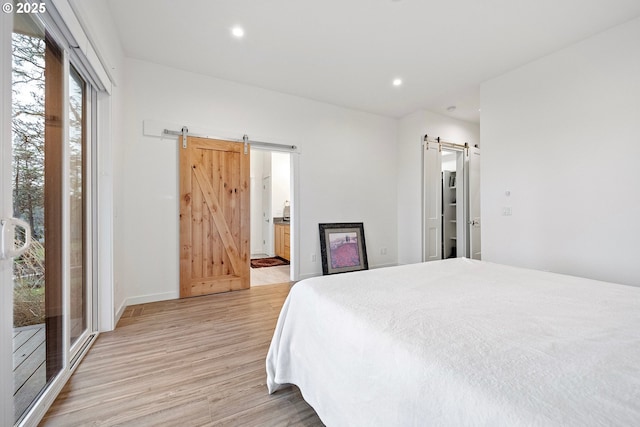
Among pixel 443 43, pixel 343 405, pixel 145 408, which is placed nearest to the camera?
pixel 343 405

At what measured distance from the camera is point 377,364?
3.09 feet

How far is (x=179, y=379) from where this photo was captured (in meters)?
1.73

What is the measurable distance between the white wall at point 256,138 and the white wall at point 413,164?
0.15 metres

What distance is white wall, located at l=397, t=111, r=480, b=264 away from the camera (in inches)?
180

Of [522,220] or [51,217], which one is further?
[522,220]

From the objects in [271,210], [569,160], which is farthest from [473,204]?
[271,210]

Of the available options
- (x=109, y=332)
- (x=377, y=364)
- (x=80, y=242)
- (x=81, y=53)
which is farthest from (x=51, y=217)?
(x=377, y=364)

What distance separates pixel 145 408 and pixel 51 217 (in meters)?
1.20

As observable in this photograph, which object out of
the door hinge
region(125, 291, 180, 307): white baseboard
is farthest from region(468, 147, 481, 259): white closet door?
region(125, 291, 180, 307): white baseboard

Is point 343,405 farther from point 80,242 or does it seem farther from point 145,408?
point 80,242

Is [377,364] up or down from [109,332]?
up

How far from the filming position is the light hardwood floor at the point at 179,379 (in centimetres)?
141

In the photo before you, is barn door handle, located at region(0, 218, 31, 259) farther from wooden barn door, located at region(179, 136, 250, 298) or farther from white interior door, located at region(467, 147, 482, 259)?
white interior door, located at region(467, 147, 482, 259)

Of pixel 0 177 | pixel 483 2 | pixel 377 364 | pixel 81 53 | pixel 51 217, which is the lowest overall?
pixel 377 364
